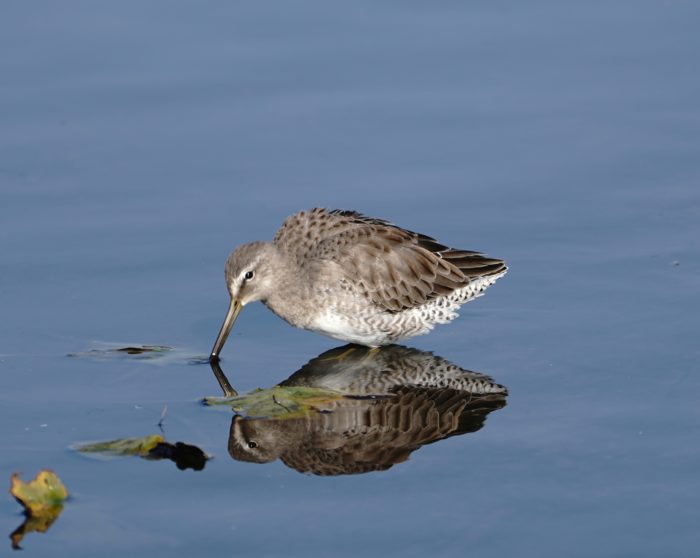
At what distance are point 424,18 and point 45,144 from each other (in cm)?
434

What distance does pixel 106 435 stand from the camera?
9031mm

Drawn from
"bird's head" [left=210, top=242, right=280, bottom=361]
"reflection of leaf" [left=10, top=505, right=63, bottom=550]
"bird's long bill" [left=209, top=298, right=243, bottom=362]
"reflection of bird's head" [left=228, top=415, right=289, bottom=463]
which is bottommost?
"reflection of leaf" [left=10, top=505, right=63, bottom=550]

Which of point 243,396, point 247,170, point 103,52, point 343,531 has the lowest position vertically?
point 343,531

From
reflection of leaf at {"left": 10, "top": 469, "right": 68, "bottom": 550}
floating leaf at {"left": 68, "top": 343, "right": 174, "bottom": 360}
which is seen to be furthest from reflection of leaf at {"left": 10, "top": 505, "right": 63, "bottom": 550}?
floating leaf at {"left": 68, "top": 343, "right": 174, "bottom": 360}

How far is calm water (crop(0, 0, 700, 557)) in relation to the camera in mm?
8133

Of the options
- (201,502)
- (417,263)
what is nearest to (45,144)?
(417,263)

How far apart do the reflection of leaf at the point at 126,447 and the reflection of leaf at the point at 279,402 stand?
79cm

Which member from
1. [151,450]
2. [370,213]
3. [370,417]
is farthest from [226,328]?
[370,213]

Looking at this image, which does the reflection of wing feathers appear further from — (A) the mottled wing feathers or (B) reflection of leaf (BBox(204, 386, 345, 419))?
(A) the mottled wing feathers

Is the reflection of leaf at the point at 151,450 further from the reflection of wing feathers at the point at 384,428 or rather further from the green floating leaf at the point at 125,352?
the green floating leaf at the point at 125,352

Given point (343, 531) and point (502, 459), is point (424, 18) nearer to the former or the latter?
point (502, 459)

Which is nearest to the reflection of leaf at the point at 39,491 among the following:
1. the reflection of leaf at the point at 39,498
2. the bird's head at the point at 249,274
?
the reflection of leaf at the point at 39,498

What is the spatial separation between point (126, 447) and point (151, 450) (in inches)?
6.1

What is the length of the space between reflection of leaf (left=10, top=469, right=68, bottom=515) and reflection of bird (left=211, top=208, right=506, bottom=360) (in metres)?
2.68
